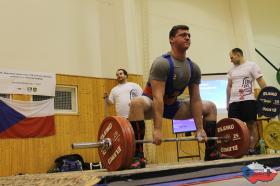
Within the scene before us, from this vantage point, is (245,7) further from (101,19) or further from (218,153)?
(218,153)

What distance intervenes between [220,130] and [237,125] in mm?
179

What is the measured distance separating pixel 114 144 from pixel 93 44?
165 inches

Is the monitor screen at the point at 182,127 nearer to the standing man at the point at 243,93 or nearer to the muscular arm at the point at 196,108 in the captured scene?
the standing man at the point at 243,93

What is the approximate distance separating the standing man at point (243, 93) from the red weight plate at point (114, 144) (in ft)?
5.75

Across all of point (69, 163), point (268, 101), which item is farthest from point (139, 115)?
point (69, 163)

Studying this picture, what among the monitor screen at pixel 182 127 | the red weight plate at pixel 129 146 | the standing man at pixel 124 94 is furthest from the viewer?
the monitor screen at pixel 182 127

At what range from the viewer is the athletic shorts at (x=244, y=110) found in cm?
350

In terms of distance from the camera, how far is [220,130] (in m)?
2.87

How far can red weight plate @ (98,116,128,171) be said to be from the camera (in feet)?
6.64

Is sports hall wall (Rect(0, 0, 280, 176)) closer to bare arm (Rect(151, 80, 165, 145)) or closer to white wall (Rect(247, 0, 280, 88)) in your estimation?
white wall (Rect(247, 0, 280, 88))

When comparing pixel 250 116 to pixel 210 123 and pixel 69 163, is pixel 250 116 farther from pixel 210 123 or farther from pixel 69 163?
pixel 69 163

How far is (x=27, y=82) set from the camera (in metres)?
5.25

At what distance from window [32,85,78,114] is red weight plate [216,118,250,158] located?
3.23 m

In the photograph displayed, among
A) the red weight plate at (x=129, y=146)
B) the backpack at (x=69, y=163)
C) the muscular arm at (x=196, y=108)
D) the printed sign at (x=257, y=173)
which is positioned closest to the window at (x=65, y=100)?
the backpack at (x=69, y=163)
